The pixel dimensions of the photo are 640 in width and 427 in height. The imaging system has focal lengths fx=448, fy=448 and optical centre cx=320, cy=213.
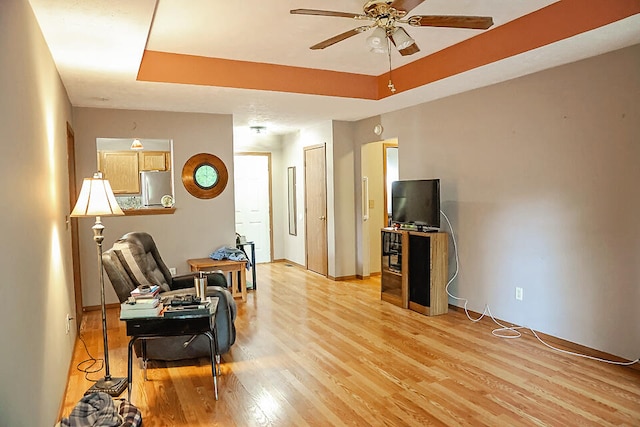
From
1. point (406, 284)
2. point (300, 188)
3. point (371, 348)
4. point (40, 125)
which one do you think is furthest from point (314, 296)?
point (40, 125)

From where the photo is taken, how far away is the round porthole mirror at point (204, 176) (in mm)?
5617

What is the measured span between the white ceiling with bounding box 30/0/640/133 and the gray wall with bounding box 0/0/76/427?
11.9 inches

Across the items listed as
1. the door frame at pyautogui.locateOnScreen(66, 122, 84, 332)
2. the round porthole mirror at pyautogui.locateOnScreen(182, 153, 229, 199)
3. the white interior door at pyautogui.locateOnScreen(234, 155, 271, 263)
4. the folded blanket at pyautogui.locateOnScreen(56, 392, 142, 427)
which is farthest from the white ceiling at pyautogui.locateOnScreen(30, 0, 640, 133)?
the white interior door at pyautogui.locateOnScreen(234, 155, 271, 263)

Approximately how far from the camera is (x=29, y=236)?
210 cm

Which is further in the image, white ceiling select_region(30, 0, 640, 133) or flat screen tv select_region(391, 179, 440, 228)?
flat screen tv select_region(391, 179, 440, 228)

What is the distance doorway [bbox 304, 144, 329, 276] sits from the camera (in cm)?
677

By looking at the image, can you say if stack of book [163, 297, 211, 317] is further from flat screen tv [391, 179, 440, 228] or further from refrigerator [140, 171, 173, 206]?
refrigerator [140, 171, 173, 206]

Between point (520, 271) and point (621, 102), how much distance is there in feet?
5.39

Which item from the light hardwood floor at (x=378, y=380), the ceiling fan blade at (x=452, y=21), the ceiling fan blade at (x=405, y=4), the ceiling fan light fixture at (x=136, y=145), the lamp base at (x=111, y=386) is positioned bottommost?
the light hardwood floor at (x=378, y=380)

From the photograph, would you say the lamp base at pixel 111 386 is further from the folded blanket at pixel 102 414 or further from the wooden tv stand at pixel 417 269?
the wooden tv stand at pixel 417 269

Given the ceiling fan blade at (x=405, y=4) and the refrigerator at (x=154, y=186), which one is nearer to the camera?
the ceiling fan blade at (x=405, y=4)

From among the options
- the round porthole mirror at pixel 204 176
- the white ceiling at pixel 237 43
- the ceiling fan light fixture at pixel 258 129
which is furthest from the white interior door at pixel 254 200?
the white ceiling at pixel 237 43

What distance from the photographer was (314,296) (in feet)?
18.6

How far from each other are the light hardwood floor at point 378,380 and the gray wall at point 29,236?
71cm
